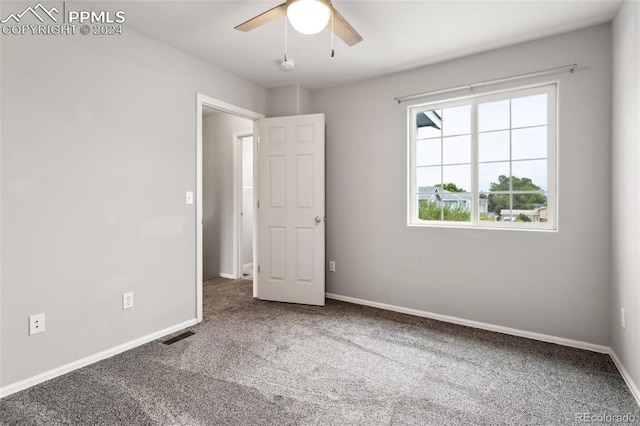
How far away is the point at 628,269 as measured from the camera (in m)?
2.03

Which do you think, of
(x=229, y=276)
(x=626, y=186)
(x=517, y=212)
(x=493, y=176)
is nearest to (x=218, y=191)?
(x=229, y=276)

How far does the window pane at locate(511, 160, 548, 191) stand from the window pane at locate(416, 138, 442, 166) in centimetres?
68

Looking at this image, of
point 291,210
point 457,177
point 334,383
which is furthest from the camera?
point 291,210

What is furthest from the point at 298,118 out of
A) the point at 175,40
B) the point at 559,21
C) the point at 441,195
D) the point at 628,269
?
the point at 628,269

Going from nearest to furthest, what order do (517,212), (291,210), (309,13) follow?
(309,13), (517,212), (291,210)

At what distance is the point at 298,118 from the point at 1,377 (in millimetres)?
3054

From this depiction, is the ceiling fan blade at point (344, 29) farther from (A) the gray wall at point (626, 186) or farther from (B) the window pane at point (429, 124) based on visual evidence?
(A) the gray wall at point (626, 186)

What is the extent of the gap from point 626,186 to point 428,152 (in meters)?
1.55

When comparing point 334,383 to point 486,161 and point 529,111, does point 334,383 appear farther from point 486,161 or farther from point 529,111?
point 529,111

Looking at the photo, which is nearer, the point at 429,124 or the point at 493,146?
the point at 493,146

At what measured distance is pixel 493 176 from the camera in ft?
9.53

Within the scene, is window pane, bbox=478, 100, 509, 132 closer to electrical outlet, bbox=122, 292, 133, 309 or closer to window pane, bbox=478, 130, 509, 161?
window pane, bbox=478, 130, 509, 161

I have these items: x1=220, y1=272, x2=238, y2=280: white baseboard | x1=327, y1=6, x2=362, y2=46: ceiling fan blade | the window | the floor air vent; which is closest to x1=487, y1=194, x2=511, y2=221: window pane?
the window

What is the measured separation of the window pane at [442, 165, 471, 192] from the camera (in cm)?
305
